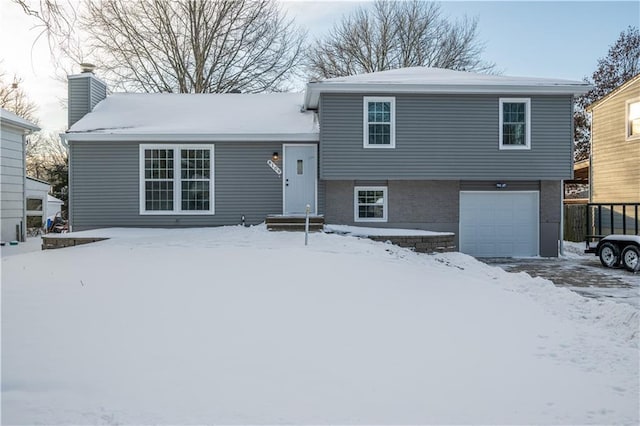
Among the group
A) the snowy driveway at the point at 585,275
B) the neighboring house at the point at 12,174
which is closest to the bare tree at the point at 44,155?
the neighboring house at the point at 12,174

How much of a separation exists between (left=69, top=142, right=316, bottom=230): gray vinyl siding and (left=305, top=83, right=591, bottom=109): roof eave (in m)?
2.27

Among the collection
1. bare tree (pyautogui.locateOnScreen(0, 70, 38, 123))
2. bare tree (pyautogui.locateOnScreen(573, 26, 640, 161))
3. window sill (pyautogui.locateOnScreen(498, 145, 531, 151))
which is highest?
bare tree (pyautogui.locateOnScreen(573, 26, 640, 161))

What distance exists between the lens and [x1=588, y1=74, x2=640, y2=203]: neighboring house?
1733 cm

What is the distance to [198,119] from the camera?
1539 centimetres

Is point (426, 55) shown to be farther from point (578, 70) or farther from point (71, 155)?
point (71, 155)

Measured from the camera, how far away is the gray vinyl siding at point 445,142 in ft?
46.2

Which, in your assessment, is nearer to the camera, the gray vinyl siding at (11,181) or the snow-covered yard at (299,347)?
the snow-covered yard at (299,347)

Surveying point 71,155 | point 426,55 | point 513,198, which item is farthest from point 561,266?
point 426,55

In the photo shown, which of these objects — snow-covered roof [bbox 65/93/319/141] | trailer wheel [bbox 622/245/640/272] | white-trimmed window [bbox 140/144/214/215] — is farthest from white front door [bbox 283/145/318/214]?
trailer wheel [bbox 622/245/640/272]

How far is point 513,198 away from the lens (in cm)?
1514

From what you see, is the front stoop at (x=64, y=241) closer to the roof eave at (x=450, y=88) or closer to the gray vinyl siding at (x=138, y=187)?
the gray vinyl siding at (x=138, y=187)

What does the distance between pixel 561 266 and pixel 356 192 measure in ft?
19.0

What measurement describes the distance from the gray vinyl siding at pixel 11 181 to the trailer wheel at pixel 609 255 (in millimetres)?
17693

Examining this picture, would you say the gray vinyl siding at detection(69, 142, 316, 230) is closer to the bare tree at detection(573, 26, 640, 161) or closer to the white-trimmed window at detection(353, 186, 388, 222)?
the white-trimmed window at detection(353, 186, 388, 222)
